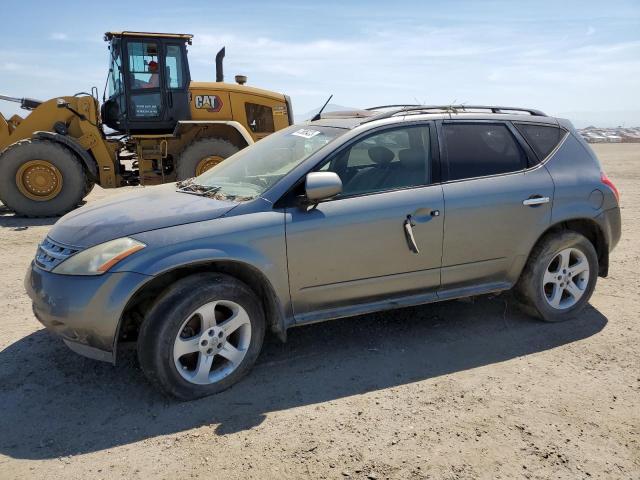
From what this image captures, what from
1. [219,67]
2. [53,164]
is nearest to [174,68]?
[219,67]

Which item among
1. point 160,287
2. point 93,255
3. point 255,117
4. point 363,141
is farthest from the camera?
point 255,117

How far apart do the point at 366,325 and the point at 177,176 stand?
686cm

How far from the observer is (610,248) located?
4.62m

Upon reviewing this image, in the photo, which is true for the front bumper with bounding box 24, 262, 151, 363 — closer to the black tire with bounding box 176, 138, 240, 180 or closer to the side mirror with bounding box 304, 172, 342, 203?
Answer: the side mirror with bounding box 304, 172, 342, 203

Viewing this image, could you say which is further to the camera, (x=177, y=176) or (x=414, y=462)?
(x=177, y=176)

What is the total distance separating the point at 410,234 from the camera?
3.79 meters

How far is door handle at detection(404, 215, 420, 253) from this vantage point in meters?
3.79

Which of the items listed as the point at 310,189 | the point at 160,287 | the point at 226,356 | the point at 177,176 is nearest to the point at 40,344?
the point at 160,287

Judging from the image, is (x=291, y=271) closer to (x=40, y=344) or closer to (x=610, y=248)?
(x=40, y=344)

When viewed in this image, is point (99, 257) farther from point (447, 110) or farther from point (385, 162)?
point (447, 110)

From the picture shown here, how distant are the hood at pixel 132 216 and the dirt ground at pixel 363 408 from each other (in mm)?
964

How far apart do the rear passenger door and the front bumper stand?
7.27 ft

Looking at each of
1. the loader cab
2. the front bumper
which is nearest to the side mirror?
the front bumper

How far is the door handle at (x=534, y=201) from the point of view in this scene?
4184 millimetres
